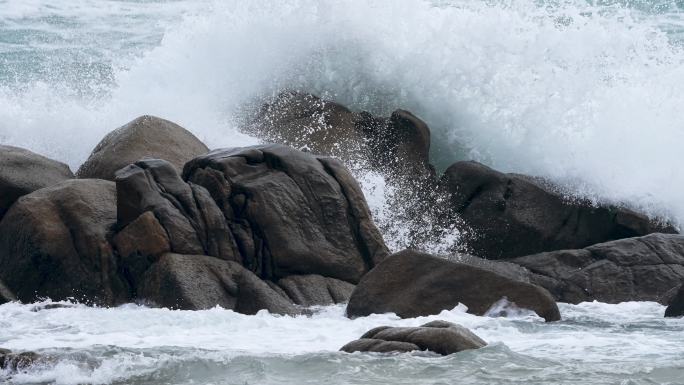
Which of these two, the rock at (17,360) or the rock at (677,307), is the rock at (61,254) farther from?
the rock at (677,307)

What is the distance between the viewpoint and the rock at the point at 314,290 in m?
9.53

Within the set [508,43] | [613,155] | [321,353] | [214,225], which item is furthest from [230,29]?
[321,353]

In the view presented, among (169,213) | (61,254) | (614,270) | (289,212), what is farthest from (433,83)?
(61,254)

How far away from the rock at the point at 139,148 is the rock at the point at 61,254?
1.31m

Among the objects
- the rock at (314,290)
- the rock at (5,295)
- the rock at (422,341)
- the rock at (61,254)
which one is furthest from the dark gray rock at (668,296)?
the rock at (5,295)

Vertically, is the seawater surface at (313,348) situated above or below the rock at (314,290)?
above

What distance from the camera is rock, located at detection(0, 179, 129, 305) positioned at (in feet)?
30.5

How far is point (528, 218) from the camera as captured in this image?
1158 centimetres

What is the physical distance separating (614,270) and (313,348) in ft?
11.3

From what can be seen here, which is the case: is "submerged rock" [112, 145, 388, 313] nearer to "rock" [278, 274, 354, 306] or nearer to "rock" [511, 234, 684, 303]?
"rock" [278, 274, 354, 306]

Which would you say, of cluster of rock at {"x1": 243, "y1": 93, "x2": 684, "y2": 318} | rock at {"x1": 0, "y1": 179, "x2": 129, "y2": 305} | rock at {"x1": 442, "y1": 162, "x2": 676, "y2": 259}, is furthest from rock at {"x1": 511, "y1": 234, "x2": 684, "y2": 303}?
rock at {"x1": 0, "y1": 179, "x2": 129, "y2": 305}

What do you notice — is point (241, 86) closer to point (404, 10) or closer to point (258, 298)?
point (404, 10)

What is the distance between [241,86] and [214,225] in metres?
5.11

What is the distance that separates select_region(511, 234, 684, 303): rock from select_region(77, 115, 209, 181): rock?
3.24m
